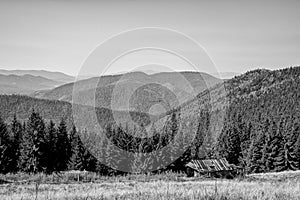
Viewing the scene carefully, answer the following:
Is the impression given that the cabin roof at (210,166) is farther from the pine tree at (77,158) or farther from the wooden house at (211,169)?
the pine tree at (77,158)

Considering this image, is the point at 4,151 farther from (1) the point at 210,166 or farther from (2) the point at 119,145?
(1) the point at 210,166

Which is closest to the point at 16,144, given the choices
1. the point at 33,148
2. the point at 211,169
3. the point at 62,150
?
the point at 33,148

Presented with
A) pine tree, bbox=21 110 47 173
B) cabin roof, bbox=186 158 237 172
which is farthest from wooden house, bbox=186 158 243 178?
pine tree, bbox=21 110 47 173

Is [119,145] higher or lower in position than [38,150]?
higher

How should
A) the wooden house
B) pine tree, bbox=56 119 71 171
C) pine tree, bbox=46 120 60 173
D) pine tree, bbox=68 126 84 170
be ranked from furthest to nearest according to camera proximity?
pine tree, bbox=56 119 71 171 → pine tree, bbox=68 126 84 170 → pine tree, bbox=46 120 60 173 → the wooden house

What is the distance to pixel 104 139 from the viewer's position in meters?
70.4

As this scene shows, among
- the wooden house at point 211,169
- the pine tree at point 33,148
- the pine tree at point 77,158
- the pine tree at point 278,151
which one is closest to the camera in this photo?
the wooden house at point 211,169

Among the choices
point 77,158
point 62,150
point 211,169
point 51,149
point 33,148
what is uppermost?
point 33,148

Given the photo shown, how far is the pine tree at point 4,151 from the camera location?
192ft

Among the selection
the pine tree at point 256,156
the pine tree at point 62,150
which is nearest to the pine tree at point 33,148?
the pine tree at point 62,150

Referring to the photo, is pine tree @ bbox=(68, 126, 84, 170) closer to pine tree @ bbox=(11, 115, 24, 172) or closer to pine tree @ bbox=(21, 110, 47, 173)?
pine tree @ bbox=(21, 110, 47, 173)

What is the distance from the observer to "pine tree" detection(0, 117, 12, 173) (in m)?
58.5

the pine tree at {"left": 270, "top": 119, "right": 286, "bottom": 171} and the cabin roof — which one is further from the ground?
the pine tree at {"left": 270, "top": 119, "right": 286, "bottom": 171}

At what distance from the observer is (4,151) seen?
5912 centimetres
